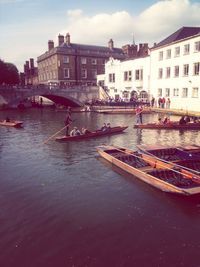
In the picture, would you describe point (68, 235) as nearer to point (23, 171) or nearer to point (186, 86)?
point (23, 171)

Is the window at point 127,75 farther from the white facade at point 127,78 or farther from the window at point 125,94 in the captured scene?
the window at point 125,94

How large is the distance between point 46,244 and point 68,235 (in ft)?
2.98

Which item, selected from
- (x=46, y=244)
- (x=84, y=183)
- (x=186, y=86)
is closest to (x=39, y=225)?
(x=46, y=244)

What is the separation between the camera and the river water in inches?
365

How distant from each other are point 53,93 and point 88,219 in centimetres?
5135

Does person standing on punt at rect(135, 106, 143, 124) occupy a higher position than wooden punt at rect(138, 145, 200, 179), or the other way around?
person standing on punt at rect(135, 106, 143, 124)

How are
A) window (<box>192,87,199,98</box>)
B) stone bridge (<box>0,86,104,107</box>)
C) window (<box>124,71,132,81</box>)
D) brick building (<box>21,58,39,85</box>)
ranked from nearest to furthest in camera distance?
window (<box>192,87,199,98</box>) < stone bridge (<box>0,86,104,107</box>) < window (<box>124,71,132,81</box>) < brick building (<box>21,58,39,85</box>)

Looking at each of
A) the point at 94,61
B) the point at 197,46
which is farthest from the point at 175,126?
the point at 94,61

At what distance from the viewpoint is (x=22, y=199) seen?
13.4 meters

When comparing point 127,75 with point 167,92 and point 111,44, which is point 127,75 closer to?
point 167,92

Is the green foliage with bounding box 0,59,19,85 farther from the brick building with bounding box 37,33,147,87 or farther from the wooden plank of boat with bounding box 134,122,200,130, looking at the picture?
the wooden plank of boat with bounding box 134,122,200,130

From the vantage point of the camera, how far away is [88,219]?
11.5 m

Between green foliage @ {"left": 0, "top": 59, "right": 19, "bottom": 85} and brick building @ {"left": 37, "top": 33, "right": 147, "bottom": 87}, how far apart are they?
9490mm

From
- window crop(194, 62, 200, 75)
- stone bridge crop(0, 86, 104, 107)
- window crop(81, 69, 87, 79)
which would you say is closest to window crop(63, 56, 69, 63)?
window crop(81, 69, 87, 79)
